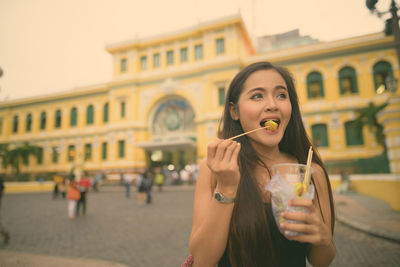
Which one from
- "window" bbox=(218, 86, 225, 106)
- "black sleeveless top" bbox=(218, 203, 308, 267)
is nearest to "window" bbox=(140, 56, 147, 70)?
"window" bbox=(218, 86, 225, 106)

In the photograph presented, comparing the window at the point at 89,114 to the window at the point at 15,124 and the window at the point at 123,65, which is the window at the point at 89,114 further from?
the window at the point at 15,124

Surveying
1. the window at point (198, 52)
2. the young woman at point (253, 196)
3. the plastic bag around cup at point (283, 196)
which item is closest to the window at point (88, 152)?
the window at point (198, 52)

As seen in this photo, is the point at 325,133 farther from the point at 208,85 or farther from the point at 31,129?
the point at 31,129

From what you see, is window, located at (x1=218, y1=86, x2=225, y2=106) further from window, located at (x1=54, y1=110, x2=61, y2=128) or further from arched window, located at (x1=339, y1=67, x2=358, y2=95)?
window, located at (x1=54, y1=110, x2=61, y2=128)

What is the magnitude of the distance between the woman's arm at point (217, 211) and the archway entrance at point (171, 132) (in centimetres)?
2280

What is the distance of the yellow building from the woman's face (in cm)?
1848

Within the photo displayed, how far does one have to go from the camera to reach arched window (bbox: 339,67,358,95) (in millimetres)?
21109

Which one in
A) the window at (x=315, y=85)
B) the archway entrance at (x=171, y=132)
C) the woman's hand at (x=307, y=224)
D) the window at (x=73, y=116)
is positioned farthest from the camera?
the window at (x=73, y=116)

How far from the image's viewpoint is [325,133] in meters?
21.4

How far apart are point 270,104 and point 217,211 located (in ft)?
2.24

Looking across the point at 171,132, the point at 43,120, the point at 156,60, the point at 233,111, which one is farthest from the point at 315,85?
the point at 43,120

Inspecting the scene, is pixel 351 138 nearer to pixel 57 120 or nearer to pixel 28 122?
pixel 57 120

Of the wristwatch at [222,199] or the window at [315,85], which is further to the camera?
the window at [315,85]

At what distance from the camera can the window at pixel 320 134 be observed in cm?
2111
